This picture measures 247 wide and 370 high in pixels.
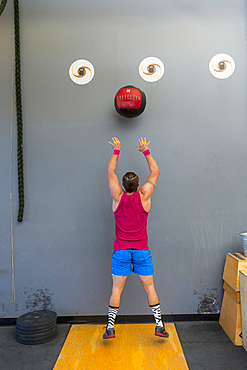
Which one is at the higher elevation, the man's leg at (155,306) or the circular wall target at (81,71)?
the circular wall target at (81,71)

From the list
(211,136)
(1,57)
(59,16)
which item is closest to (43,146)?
(1,57)

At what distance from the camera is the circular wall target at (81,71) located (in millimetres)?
2520

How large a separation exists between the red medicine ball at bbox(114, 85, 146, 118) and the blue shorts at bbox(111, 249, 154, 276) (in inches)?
41.8

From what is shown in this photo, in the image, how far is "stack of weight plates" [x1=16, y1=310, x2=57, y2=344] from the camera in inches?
85.9

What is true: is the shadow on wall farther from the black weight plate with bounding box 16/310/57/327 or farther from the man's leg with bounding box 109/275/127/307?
the black weight plate with bounding box 16/310/57/327

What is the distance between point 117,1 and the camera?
99.3 inches

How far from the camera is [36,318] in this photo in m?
2.28

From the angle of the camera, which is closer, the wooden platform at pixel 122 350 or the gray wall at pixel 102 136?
the wooden platform at pixel 122 350

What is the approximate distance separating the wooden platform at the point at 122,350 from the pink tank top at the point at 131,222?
0.68 meters

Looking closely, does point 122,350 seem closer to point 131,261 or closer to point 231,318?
point 131,261

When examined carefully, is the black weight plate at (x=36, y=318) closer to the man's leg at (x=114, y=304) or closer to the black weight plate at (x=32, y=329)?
the black weight plate at (x=32, y=329)

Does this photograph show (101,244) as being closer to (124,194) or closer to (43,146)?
(124,194)

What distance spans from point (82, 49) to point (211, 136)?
131 cm

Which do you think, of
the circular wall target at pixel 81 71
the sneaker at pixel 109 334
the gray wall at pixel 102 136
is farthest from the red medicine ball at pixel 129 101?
the sneaker at pixel 109 334
